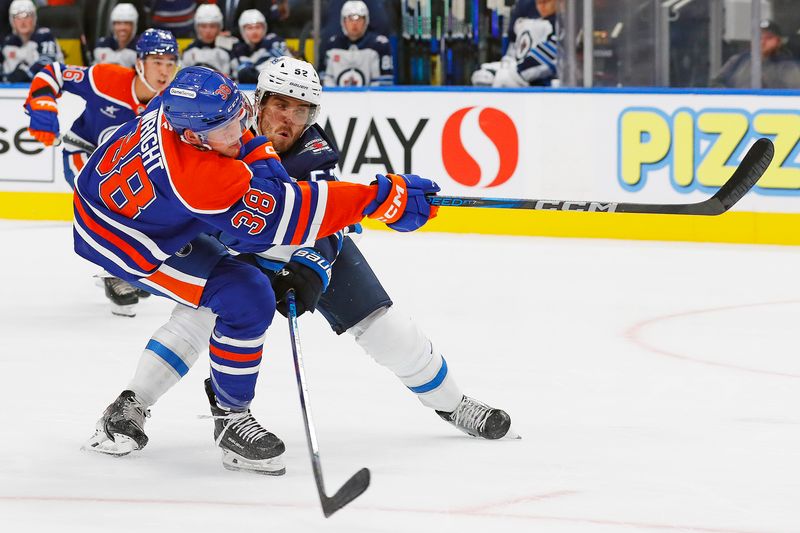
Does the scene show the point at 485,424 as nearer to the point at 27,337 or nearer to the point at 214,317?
the point at 214,317

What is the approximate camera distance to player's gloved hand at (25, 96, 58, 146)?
508 centimetres

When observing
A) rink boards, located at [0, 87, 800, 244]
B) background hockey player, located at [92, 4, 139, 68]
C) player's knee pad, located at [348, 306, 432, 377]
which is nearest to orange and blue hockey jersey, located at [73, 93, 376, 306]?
player's knee pad, located at [348, 306, 432, 377]

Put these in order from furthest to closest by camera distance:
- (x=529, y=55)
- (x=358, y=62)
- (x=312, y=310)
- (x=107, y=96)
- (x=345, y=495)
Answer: (x=358, y=62) < (x=529, y=55) < (x=107, y=96) < (x=312, y=310) < (x=345, y=495)

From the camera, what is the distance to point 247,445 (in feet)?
9.14

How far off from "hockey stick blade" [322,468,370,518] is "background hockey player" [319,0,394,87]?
565cm

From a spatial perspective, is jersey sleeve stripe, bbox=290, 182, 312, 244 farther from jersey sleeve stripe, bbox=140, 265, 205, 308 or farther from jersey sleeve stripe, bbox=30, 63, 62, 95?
jersey sleeve stripe, bbox=30, 63, 62, 95

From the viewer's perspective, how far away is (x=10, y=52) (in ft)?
28.8

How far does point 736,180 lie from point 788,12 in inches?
162

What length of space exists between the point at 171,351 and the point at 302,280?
1.04 ft

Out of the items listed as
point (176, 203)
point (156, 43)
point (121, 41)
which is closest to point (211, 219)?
point (176, 203)

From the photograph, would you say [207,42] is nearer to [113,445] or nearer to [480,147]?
[480,147]

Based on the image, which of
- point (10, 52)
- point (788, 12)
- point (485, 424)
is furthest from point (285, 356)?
point (10, 52)

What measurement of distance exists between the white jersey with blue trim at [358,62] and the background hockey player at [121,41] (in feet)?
4.57

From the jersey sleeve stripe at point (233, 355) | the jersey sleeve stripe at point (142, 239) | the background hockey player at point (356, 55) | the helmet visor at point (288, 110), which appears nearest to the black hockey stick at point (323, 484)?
the jersey sleeve stripe at point (233, 355)
